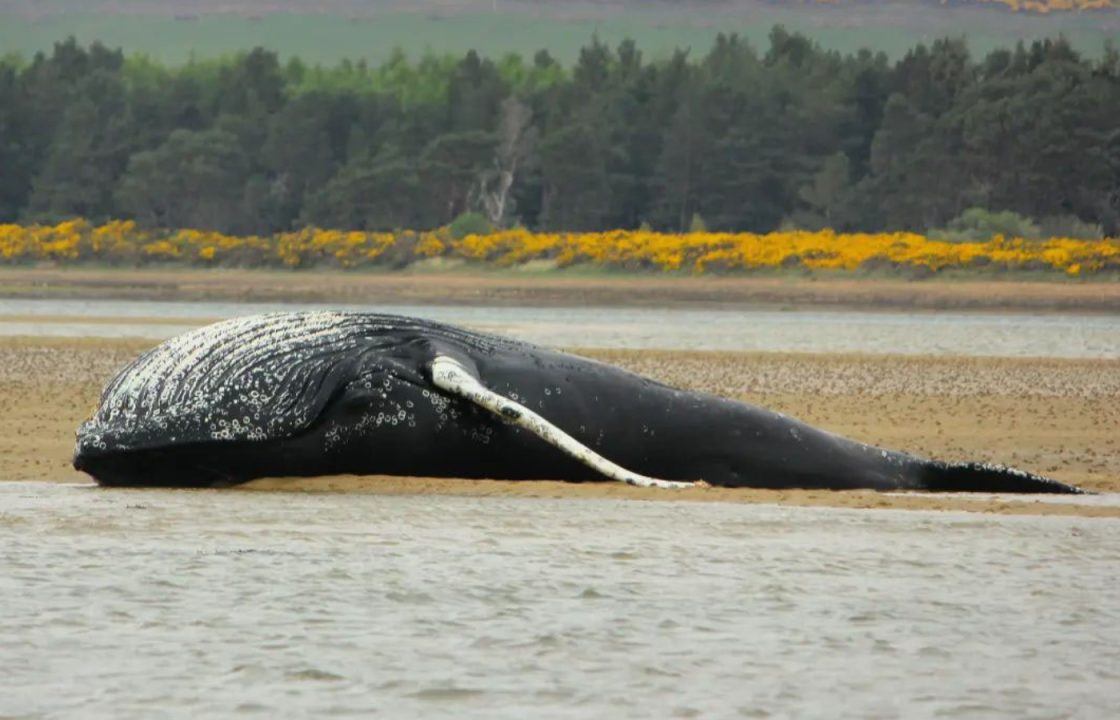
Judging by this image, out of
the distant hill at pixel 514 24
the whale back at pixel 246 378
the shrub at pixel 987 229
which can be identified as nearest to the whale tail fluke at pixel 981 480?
the whale back at pixel 246 378

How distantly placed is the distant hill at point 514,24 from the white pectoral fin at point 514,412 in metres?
98.5

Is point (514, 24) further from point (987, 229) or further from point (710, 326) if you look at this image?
point (710, 326)

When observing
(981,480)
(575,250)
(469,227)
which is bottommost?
(575,250)

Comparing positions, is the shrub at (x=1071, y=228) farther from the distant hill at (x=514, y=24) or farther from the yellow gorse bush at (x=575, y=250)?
the distant hill at (x=514, y=24)

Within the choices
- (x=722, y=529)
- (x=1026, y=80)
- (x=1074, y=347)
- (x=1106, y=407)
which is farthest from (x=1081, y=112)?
(x=722, y=529)

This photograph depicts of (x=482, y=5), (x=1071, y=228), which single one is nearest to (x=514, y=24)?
(x=482, y=5)

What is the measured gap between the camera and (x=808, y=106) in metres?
78.8

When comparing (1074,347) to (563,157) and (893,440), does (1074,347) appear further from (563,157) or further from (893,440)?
(563,157)

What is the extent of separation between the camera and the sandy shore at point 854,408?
460 inches

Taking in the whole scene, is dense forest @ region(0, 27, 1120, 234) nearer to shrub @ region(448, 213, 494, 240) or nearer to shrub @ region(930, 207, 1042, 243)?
shrub @ region(930, 207, 1042, 243)

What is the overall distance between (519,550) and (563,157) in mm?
65819

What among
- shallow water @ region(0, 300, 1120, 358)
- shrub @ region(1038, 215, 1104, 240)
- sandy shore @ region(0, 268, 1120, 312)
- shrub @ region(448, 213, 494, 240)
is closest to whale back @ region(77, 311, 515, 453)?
shallow water @ region(0, 300, 1120, 358)

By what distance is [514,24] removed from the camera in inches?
5960

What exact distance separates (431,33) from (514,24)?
2482 cm
